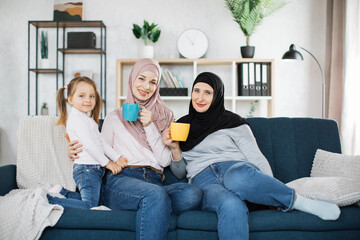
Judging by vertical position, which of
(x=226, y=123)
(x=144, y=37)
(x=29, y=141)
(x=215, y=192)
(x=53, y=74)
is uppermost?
(x=144, y=37)

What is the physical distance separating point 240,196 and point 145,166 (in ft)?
1.79

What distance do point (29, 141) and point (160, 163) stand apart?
2.41 ft

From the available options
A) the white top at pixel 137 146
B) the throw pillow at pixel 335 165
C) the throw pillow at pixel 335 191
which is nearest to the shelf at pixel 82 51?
the white top at pixel 137 146

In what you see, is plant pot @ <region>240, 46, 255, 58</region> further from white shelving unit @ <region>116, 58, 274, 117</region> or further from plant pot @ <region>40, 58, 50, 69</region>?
plant pot @ <region>40, 58, 50, 69</region>

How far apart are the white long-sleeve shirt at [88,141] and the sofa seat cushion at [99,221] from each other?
0.31 metres

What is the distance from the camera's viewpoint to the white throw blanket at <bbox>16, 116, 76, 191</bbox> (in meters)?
1.85

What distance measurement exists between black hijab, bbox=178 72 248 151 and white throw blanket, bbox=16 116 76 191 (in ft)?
2.19

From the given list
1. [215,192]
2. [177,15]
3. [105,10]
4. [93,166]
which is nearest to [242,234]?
[215,192]

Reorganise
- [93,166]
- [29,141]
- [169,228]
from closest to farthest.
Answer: [169,228], [93,166], [29,141]

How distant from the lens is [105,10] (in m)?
3.80

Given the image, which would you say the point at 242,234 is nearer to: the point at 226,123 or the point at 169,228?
the point at 169,228

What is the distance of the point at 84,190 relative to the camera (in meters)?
1.68

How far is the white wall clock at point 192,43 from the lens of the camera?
361 cm

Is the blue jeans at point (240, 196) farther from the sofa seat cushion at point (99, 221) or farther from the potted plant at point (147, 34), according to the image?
the potted plant at point (147, 34)
